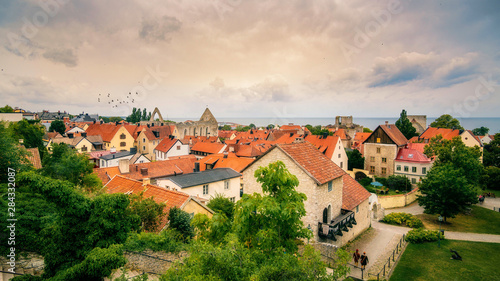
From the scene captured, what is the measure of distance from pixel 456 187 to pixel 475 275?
13862 millimetres

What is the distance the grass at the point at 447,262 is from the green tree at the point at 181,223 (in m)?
13.5

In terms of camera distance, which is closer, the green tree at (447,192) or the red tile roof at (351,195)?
the red tile roof at (351,195)

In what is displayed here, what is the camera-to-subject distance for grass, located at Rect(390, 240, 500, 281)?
642 inches

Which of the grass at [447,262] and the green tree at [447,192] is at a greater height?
the green tree at [447,192]

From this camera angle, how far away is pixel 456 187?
27266 mm

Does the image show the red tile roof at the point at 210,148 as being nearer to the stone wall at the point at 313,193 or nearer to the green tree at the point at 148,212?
the stone wall at the point at 313,193

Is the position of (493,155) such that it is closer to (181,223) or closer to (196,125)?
(181,223)

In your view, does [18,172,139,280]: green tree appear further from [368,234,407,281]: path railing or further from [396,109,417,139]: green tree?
[396,109,417,139]: green tree

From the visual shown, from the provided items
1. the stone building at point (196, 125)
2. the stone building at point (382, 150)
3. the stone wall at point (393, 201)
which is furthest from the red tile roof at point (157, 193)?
the stone building at point (196, 125)

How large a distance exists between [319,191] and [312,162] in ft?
8.33

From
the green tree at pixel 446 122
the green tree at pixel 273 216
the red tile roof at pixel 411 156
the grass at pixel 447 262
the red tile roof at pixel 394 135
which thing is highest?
the green tree at pixel 446 122

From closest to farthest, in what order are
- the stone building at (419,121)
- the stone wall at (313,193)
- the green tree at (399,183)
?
the stone wall at (313,193), the green tree at (399,183), the stone building at (419,121)

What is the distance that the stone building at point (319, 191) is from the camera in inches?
723

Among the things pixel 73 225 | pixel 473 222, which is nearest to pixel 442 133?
pixel 473 222
